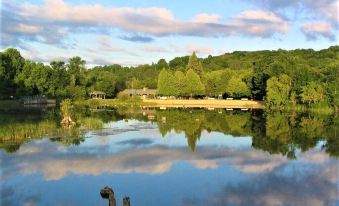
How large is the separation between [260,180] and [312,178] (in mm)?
2769

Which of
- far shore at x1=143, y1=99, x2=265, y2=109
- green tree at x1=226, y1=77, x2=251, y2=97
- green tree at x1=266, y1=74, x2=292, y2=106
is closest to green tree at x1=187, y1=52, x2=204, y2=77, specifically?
green tree at x1=226, y1=77, x2=251, y2=97

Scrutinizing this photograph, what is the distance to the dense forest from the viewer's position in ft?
250

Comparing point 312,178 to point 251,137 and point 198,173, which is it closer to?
point 198,173

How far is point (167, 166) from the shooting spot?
79.3 feet

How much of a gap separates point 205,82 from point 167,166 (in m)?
89.5

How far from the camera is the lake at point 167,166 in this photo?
17938 mm

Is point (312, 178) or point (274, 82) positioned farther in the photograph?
point (274, 82)

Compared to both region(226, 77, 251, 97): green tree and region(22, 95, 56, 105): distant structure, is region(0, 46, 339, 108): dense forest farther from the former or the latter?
region(22, 95, 56, 105): distant structure

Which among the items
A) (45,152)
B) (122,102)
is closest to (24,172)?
(45,152)

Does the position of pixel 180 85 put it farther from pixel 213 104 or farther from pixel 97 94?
pixel 97 94

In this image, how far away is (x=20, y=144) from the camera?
30.1 meters

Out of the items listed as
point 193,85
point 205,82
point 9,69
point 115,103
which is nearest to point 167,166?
point 115,103

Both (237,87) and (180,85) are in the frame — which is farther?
(180,85)

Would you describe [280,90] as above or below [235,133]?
above
